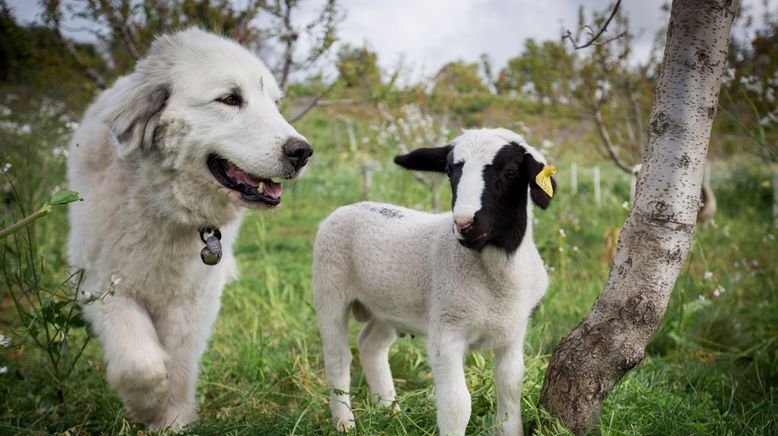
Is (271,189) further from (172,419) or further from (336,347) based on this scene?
(172,419)

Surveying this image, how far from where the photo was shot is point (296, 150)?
2943mm

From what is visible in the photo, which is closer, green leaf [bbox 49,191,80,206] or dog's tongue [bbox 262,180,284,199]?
Result: green leaf [bbox 49,191,80,206]

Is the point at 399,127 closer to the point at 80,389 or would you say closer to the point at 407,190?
the point at 407,190

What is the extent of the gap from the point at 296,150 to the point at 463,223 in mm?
887

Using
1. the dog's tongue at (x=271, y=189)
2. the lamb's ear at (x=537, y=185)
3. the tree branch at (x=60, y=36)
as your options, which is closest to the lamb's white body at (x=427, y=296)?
the lamb's ear at (x=537, y=185)

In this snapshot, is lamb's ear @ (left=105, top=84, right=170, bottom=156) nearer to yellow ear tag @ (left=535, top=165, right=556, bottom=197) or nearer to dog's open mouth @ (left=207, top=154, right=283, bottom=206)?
dog's open mouth @ (left=207, top=154, right=283, bottom=206)

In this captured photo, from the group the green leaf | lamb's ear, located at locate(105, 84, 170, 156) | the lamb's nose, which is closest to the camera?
the green leaf

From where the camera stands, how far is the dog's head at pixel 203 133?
303cm

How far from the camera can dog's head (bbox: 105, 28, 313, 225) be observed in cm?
303

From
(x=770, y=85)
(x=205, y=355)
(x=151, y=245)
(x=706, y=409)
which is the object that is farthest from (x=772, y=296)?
(x=151, y=245)

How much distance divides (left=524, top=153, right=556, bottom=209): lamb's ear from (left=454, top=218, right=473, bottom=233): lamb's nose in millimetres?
354

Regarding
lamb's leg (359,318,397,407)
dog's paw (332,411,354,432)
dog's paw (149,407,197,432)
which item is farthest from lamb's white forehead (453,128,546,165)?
dog's paw (149,407,197,432)

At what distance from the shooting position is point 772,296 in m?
5.77

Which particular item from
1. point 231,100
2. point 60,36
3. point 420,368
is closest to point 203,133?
point 231,100
